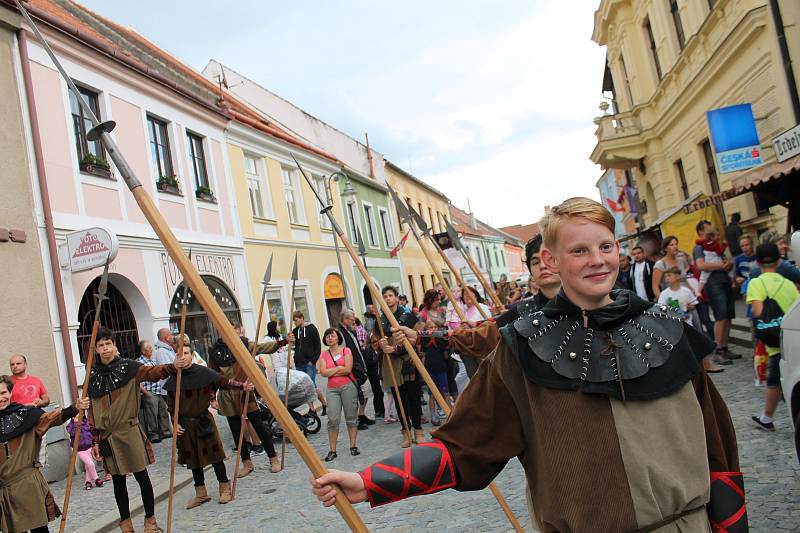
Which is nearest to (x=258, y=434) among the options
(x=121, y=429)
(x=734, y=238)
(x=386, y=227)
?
(x=121, y=429)

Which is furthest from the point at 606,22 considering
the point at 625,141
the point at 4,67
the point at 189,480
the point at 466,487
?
the point at 466,487

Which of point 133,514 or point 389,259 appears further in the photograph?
point 389,259

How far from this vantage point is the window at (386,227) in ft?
92.7

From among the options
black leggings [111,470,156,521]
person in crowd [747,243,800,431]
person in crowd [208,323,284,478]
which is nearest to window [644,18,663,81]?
person in crowd [747,243,800,431]

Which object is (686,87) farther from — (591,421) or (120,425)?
(591,421)

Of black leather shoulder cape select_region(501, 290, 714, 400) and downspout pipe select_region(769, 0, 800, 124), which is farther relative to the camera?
downspout pipe select_region(769, 0, 800, 124)

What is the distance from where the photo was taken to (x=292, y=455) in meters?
8.96

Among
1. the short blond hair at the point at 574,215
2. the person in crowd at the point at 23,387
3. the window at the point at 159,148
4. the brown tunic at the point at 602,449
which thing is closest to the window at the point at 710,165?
the window at the point at 159,148

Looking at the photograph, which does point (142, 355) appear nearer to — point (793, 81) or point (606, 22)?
point (793, 81)

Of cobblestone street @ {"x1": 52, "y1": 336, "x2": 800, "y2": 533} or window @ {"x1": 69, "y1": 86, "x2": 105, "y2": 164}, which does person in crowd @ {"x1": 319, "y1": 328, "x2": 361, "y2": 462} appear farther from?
window @ {"x1": 69, "y1": 86, "x2": 105, "y2": 164}

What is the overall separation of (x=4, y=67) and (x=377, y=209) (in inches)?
744

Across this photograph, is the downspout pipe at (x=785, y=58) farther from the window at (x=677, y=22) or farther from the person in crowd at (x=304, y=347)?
the person in crowd at (x=304, y=347)

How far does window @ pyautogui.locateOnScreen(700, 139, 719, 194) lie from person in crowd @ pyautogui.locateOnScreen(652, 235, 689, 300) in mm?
7525

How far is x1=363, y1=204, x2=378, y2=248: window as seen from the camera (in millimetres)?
26403
